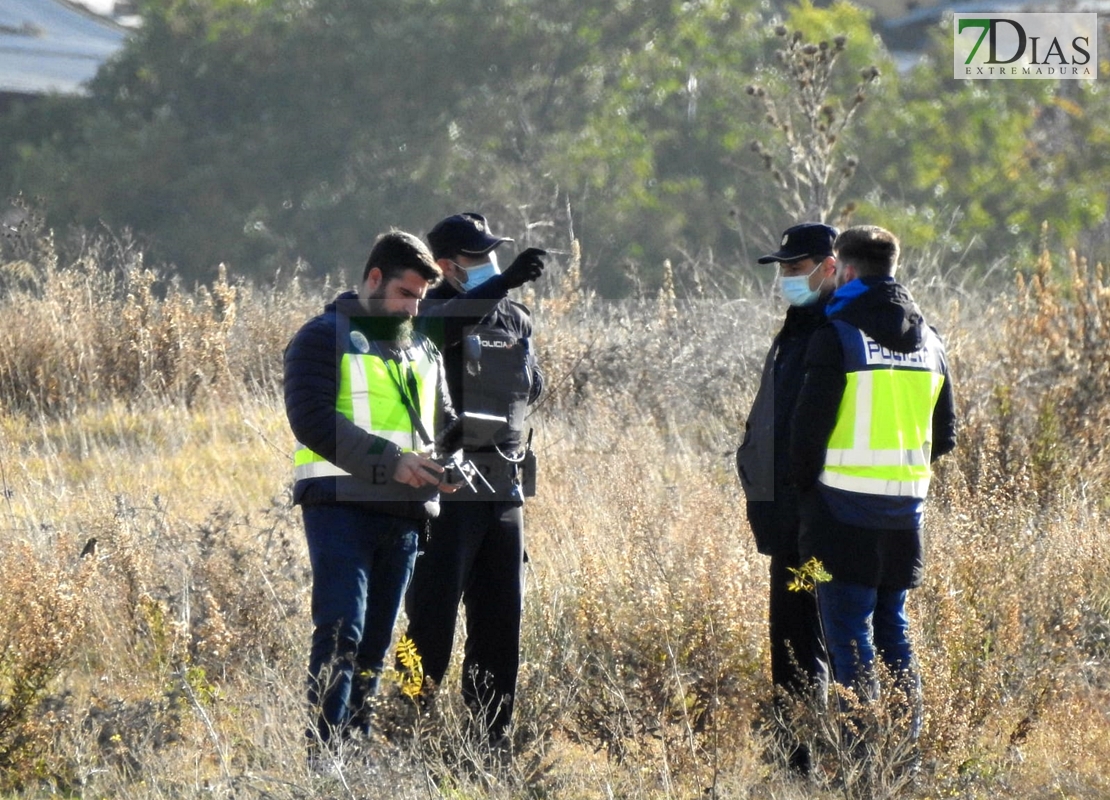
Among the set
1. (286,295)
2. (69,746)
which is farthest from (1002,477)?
(286,295)

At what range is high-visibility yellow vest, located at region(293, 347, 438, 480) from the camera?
14.5ft

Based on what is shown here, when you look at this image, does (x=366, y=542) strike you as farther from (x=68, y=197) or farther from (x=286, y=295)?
(x=68, y=197)

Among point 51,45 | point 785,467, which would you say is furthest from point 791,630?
point 51,45

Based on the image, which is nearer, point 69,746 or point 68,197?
point 69,746

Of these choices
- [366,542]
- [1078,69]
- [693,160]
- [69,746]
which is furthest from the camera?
[693,160]

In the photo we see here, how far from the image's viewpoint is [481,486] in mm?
4719

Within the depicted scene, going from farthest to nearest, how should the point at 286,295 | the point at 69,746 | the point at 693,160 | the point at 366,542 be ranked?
the point at 693,160 < the point at 286,295 < the point at 69,746 < the point at 366,542

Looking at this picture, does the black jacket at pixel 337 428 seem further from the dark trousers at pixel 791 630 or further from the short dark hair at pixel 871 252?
the short dark hair at pixel 871 252

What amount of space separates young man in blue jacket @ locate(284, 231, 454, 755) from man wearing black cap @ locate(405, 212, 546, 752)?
7.6 inches

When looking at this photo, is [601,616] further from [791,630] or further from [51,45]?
[51,45]

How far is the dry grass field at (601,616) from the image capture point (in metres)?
4.57

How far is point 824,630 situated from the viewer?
4.64 metres

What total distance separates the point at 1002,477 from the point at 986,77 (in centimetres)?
2171

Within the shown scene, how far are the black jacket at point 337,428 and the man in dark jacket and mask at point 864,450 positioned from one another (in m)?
1.20
